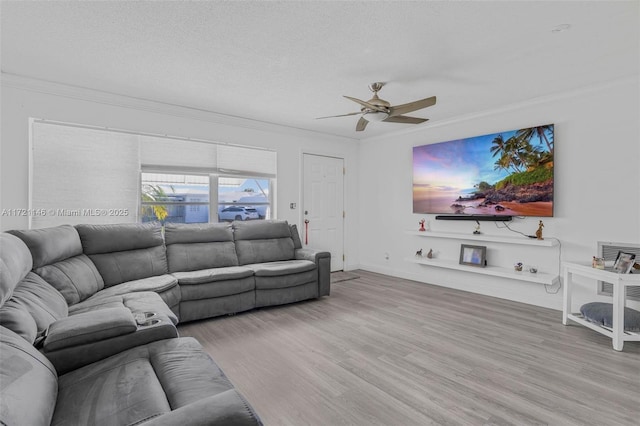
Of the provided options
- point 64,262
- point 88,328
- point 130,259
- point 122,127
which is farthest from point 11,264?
point 122,127

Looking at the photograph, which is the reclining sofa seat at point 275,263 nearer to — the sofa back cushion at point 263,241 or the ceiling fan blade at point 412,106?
the sofa back cushion at point 263,241

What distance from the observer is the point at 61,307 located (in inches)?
84.2

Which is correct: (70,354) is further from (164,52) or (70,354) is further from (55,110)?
(55,110)

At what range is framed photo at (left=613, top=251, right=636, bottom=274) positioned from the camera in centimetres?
283

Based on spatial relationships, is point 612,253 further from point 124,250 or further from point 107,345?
point 124,250

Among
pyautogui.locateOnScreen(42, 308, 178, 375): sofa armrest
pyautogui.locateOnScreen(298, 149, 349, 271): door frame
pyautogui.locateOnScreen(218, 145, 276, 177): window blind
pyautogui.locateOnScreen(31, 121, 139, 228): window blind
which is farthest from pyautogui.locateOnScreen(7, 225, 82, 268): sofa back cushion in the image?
pyautogui.locateOnScreen(298, 149, 349, 271): door frame

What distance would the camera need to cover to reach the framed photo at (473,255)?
4.34 m

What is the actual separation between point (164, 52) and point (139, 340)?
232 centimetres

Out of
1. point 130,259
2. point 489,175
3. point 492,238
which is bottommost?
point 130,259

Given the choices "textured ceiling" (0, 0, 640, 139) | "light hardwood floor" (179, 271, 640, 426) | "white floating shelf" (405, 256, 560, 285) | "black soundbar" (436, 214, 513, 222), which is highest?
"textured ceiling" (0, 0, 640, 139)

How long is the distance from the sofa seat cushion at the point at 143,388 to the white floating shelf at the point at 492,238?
3.83 meters

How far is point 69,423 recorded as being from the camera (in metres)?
1.13

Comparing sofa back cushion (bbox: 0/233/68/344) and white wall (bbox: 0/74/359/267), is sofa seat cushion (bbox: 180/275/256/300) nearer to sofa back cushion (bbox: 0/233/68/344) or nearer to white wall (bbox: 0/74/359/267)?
sofa back cushion (bbox: 0/233/68/344)

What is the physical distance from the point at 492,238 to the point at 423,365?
2.45 metres
